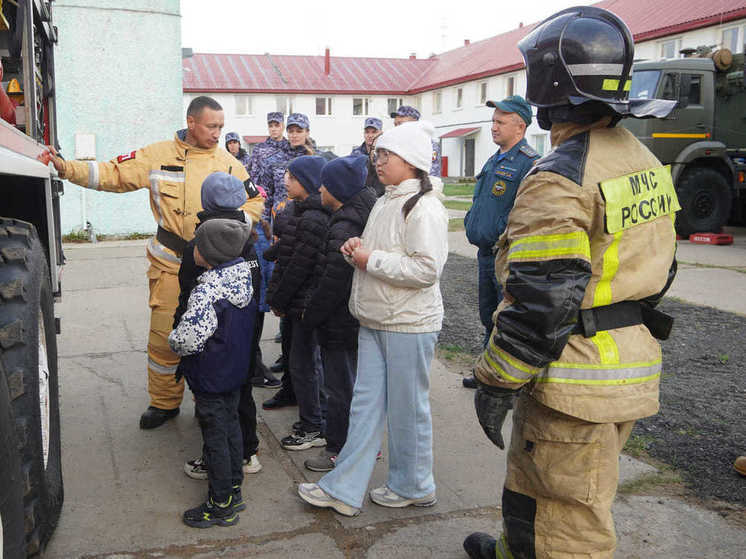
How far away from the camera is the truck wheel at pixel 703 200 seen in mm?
12219

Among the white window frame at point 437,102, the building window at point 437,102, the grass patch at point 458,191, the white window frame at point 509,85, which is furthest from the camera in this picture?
the building window at point 437,102

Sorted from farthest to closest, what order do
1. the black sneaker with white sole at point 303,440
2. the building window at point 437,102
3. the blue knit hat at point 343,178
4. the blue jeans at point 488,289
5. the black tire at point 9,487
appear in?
1. the building window at point 437,102
2. the blue jeans at point 488,289
3. the black sneaker with white sole at point 303,440
4. the blue knit hat at point 343,178
5. the black tire at point 9,487

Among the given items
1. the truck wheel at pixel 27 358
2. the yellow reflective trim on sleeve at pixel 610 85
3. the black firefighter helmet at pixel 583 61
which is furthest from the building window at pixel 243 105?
the yellow reflective trim on sleeve at pixel 610 85

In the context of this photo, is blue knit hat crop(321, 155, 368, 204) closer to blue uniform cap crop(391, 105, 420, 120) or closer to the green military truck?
blue uniform cap crop(391, 105, 420, 120)

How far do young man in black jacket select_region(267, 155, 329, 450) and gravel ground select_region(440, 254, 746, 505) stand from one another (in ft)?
6.15

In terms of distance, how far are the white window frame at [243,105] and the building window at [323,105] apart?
3997 millimetres

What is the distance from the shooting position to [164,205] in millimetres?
4148

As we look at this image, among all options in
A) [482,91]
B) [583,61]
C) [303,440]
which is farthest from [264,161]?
[482,91]

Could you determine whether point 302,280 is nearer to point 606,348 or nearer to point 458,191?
point 606,348

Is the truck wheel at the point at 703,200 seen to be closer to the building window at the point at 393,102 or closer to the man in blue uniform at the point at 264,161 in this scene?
the man in blue uniform at the point at 264,161

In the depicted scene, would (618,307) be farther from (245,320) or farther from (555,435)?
(245,320)

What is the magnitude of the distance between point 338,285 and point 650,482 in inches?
72.4

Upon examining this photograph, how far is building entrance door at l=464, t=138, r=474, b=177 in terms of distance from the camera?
39938 mm

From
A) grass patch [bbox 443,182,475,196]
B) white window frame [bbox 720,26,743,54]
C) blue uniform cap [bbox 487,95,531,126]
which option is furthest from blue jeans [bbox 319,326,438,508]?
white window frame [bbox 720,26,743,54]
